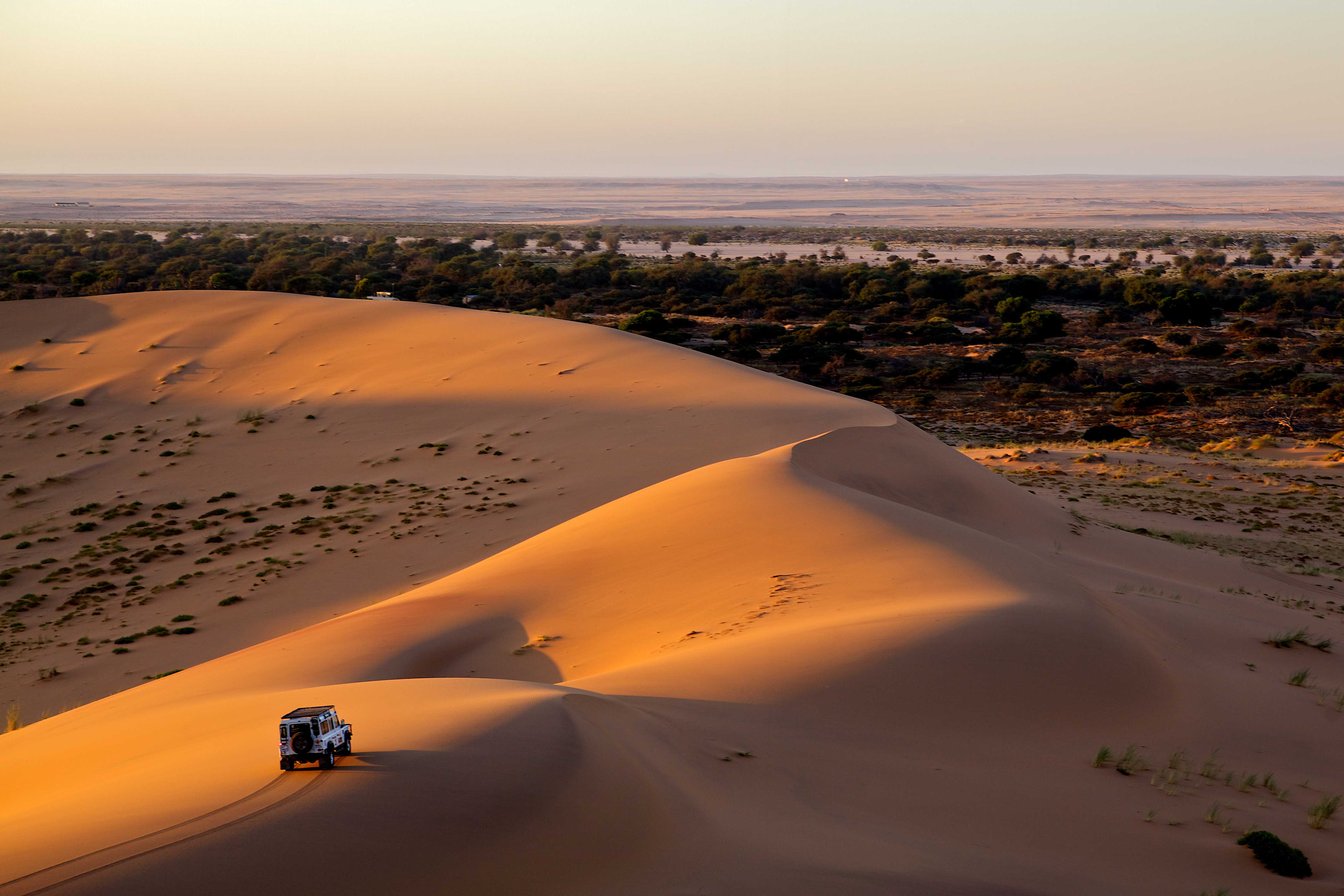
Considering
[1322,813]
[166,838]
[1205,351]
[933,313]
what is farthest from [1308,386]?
[166,838]

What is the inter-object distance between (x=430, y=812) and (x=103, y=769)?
315 centimetres

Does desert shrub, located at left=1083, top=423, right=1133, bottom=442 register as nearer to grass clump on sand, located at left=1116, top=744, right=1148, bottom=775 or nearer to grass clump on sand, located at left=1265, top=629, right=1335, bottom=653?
grass clump on sand, located at left=1265, top=629, right=1335, bottom=653

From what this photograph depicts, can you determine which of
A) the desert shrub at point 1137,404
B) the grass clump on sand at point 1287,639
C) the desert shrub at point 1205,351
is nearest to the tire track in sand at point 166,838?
the grass clump on sand at point 1287,639

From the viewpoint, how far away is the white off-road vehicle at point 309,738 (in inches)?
201

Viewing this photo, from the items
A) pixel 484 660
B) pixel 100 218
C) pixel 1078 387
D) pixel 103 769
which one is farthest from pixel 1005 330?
pixel 100 218

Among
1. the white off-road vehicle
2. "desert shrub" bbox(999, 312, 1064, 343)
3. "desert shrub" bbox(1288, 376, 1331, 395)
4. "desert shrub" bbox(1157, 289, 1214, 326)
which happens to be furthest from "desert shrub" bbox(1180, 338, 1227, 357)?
the white off-road vehicle

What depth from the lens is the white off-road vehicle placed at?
A: 201 inches

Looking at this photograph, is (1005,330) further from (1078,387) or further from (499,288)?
(499,288)

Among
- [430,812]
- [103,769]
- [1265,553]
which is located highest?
[430,812]

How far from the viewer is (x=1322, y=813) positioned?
6816 mm

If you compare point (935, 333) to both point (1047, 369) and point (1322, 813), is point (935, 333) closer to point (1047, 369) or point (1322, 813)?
point (1047, 369)

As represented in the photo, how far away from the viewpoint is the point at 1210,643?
10.6m

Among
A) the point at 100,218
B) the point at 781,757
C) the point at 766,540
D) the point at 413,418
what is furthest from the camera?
the point at 100,218

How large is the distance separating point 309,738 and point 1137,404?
31.2 metres
